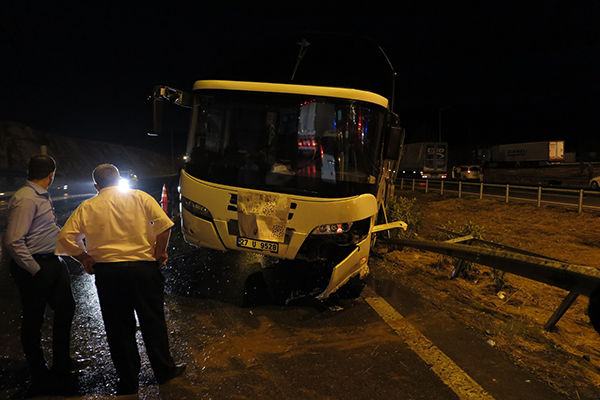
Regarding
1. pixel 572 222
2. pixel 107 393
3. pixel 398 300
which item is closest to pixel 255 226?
pixel 398 300

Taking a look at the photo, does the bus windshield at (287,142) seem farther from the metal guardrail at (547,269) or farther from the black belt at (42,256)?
the black belt at (42,256)

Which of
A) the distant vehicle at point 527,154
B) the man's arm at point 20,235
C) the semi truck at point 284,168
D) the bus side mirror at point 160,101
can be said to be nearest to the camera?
the man's arm at point 20,235

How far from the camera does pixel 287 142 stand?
529 cm

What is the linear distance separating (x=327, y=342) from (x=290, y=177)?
2.17m

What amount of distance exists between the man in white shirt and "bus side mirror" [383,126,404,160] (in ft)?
11.6

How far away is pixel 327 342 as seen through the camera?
151 inches

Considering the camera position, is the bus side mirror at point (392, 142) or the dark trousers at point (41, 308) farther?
the bus side mirror at point (392, 142)

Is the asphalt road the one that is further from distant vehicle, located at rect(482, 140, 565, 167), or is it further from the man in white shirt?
distant vehicle, located at rect(482, 140, 565, 167)

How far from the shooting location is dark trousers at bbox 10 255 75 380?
117 inches

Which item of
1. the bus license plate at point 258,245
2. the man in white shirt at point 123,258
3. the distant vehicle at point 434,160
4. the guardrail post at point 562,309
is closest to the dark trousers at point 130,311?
the man in white shirt at point 123,258

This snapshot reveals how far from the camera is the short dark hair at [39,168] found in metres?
3.07

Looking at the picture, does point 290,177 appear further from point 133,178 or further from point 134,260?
point 133,178

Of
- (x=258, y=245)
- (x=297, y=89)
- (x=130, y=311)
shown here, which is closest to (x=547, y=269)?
(x=258, y=245)

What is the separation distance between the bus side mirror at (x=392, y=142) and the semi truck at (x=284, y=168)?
1 centimetres
